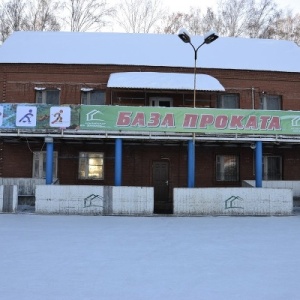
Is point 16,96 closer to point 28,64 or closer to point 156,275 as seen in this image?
point 28,64

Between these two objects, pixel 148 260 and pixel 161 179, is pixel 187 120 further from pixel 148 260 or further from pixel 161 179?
pixel 148 260

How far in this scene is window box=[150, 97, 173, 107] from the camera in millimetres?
20422

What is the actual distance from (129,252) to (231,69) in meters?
15.4

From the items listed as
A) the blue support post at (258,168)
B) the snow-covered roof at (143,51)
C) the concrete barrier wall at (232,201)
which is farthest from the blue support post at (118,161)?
the blue support post at (258,168)

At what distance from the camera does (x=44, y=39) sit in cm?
2248

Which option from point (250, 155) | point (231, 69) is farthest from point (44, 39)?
point (250, 155)

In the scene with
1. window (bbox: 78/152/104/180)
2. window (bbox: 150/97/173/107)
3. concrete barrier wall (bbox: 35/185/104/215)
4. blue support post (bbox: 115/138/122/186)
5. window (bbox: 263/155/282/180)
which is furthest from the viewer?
window (bbox: 263/155/282/180)

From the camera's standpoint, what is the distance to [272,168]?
20938 mm

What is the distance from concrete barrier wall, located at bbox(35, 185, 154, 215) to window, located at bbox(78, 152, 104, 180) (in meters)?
4.90

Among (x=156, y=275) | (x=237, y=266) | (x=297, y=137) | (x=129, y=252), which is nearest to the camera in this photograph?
(x=156, y=275)

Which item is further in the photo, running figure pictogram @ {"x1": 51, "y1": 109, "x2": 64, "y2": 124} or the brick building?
the brick building

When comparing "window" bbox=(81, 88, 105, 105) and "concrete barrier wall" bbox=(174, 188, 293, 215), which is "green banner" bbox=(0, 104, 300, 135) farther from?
"window" bbox=(81, 88, 105, 105)

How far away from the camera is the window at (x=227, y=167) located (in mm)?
20453

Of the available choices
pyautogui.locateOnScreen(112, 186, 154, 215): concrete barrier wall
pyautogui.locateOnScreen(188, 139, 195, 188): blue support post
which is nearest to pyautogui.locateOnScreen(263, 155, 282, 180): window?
pyautogui.locateOnScreen(188, 139, 195, 188): blue support post
